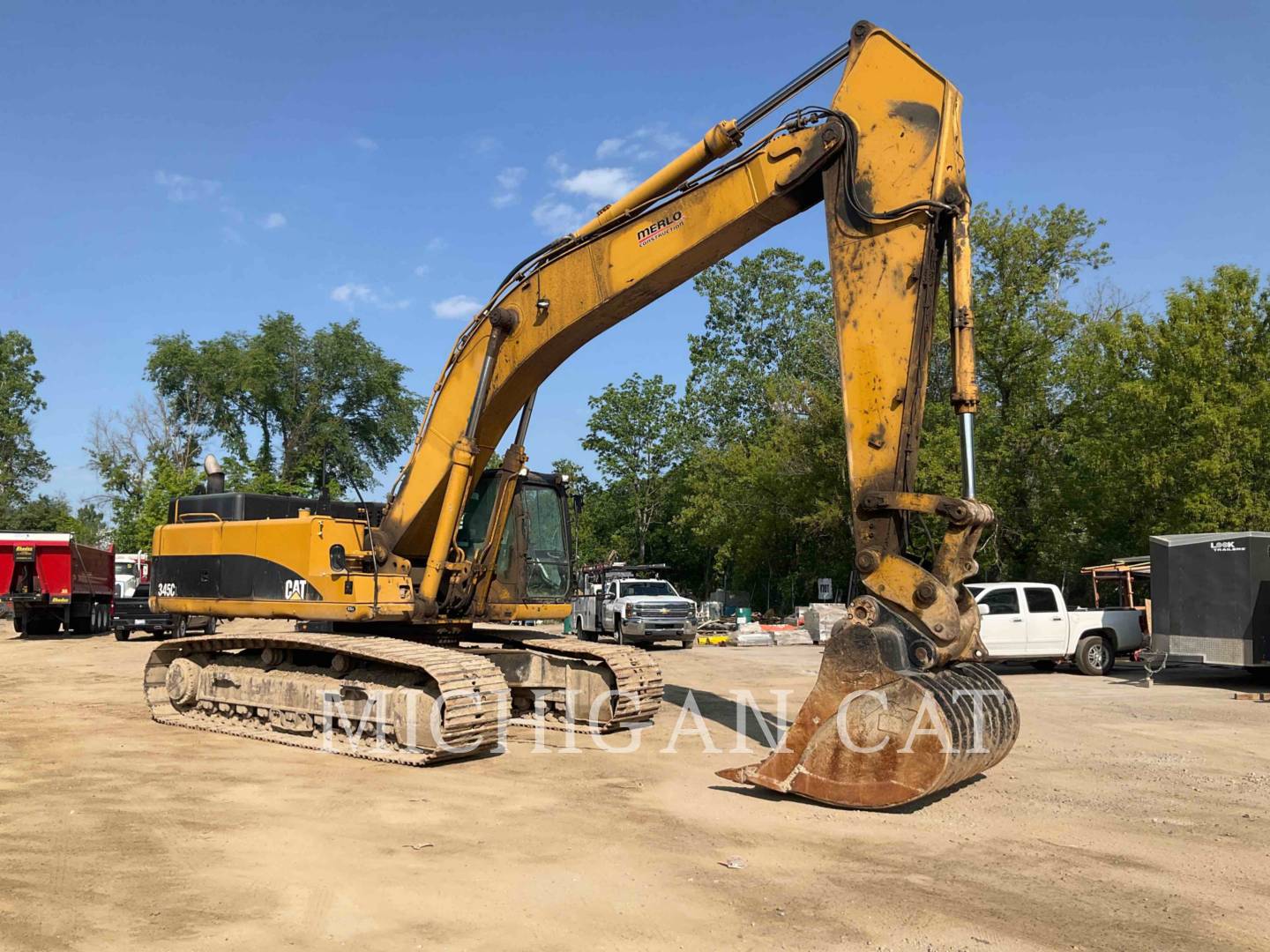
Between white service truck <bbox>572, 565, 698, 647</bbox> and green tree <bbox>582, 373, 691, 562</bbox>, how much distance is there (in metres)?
29.0

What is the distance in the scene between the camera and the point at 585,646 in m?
11.5

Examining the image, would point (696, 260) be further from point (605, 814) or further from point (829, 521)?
point (829, 521)

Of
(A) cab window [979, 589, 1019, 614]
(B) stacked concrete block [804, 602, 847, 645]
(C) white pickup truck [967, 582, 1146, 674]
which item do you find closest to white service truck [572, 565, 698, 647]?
(B) stacked concrete block [804, 602, 847, 645]

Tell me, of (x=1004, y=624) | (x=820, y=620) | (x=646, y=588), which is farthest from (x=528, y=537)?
(x=820, y=620)

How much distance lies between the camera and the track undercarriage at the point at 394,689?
30.6 feet

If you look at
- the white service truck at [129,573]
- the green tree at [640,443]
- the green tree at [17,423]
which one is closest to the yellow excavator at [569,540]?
the white service truck at [129,573]

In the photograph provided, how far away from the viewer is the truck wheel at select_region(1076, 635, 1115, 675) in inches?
760

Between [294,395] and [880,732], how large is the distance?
2290 inches

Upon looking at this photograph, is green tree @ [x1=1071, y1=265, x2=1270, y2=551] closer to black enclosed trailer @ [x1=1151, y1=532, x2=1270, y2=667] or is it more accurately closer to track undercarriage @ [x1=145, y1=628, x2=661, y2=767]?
black enclosed trailer @ [x1=1151, y1=532, x2=1270, y2=667]

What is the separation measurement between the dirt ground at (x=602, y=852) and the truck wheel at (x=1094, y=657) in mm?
8612

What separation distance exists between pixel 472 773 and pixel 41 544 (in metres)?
24.8

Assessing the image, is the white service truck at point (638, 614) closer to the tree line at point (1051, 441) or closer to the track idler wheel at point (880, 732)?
the tree line at point (1051, 441)

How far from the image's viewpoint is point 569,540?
11781mm

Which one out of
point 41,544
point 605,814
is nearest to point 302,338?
point 41,544
